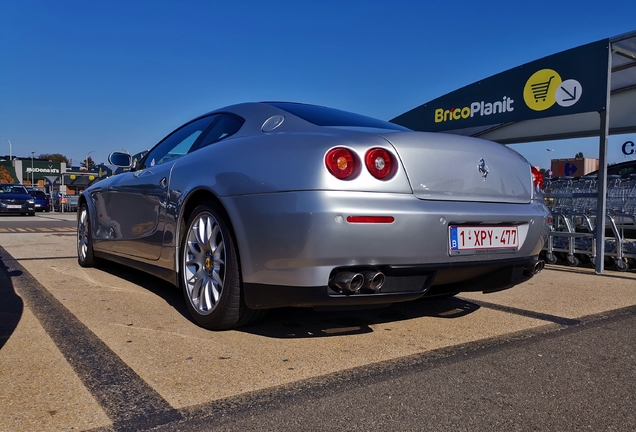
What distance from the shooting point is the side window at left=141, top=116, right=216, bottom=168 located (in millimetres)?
3822

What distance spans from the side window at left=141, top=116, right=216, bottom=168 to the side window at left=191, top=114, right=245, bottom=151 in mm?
124

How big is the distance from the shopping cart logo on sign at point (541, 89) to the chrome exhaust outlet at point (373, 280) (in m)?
5.53

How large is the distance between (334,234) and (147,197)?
1.97 metres

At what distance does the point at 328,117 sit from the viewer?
327 centimetres

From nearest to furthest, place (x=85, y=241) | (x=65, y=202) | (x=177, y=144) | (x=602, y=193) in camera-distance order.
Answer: (x=177, y=144) → (x=85, y=241) → (x=602, y=193) → (x=65, y=202)

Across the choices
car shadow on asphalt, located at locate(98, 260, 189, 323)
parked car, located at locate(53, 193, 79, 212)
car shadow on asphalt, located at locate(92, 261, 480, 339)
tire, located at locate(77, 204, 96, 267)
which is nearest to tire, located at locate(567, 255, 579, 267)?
car shadow on asphalt, located at locate(92, 261, 480, 339)

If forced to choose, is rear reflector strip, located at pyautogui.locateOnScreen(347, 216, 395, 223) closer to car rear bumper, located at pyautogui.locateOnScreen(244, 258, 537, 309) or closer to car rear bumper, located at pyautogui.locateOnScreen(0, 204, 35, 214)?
car rear bumper, located at pyautogui.locateOnScreen(244, 258, 537, 309)

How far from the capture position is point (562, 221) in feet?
24.9

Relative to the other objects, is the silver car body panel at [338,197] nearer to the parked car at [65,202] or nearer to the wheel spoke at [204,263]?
the wheel spoke at [204,263]

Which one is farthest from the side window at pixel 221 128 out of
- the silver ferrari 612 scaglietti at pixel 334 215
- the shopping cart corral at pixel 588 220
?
the shopping cart corral at pixel 588 220

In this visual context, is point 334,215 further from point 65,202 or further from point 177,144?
point 65,202

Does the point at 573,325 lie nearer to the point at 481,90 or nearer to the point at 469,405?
the point at 469,405

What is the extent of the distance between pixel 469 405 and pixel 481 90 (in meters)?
Answer: 6.99

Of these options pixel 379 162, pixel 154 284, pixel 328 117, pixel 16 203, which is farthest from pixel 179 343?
pixel 16 203
